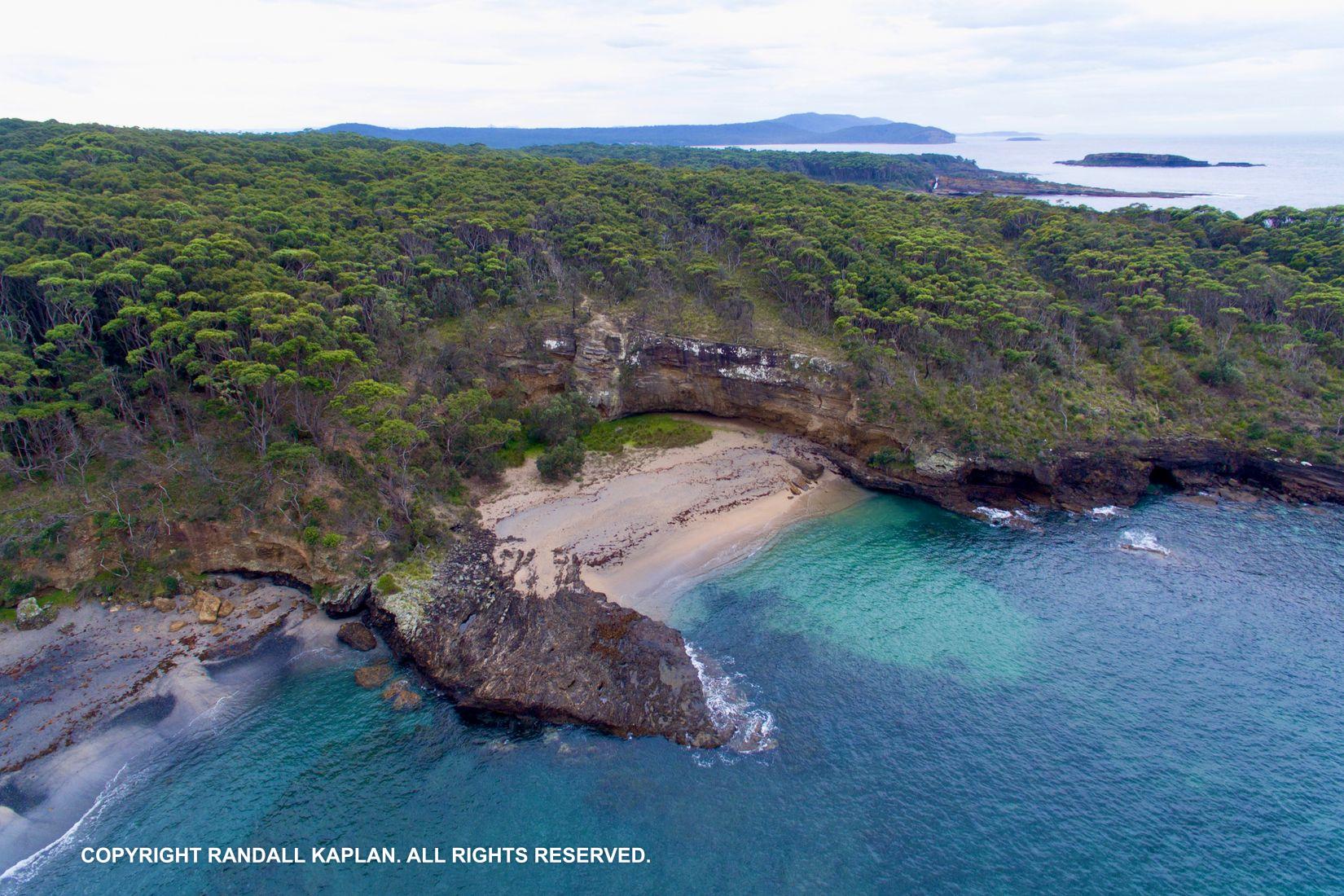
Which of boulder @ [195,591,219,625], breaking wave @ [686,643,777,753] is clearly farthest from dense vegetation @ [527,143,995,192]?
breaking wave @ [686,643,777,753]

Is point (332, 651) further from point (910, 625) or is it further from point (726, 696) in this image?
point (910, 625)

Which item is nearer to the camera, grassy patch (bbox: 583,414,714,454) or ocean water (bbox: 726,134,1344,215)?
grassy patch (bbox: 583,414,714,454)

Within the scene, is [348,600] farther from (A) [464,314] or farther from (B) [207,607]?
(A) [464,314]

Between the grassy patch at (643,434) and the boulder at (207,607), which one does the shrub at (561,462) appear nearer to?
the grassy patch at (643,434)

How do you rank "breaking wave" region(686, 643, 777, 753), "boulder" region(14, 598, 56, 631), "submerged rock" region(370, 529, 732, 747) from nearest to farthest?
"breaking wave" region(686, 643, 777, 753) < "submerged rock" region(370, 529, 732, 747) < "boulder" region(14, 598, 56, 631)

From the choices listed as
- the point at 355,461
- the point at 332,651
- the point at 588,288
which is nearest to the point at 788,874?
the point at 332,651

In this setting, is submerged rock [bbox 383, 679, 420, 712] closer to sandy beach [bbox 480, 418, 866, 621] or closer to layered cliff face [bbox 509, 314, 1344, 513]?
sandy beach [bbox 480, 418, 866, 621]

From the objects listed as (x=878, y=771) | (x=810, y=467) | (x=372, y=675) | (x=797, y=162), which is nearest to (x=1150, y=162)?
(x=797, y=162)

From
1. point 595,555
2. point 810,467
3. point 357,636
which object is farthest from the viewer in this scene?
point 810,467
